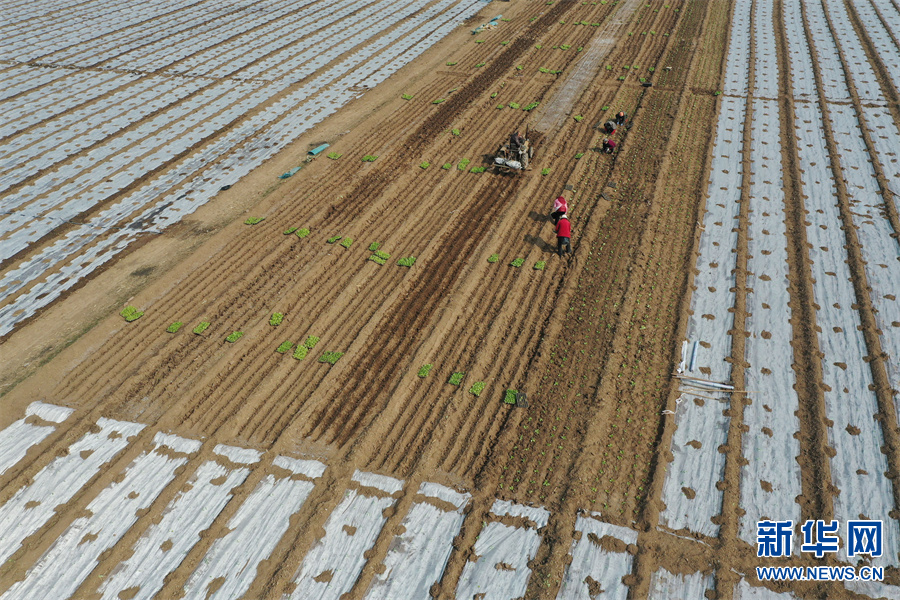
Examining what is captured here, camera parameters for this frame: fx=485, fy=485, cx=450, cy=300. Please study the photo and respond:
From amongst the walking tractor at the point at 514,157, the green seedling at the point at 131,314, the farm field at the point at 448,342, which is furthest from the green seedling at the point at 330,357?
the walking tractor at the point at 514,157

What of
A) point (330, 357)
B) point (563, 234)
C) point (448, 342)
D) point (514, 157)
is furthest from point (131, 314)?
point (514, 157)

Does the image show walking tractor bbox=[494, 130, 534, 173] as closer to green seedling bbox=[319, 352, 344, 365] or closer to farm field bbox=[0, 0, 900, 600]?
farm field bbox=[0, 0, 900, 600]

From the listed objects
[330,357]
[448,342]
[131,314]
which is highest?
[131,314]

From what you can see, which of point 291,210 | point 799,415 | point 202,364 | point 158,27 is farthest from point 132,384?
point 158,27

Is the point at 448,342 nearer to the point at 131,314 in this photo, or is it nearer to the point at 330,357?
the point at 330,357

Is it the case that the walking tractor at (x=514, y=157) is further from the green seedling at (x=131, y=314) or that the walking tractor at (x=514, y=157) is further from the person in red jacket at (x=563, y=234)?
the green seedling at (x=131, y=314)

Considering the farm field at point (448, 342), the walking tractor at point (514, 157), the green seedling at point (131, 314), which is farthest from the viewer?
the walking tractor at point (514, 157)

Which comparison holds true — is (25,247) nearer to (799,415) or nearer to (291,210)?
(291,210)
